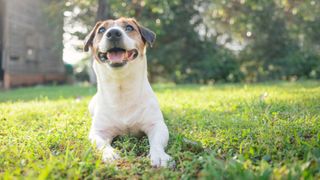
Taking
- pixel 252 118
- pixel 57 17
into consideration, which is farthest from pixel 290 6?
pixel 252 118

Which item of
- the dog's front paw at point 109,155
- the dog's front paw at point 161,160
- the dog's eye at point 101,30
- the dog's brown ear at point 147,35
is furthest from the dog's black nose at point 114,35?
the dog's front paw at point 161,160

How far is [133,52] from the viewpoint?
3602 mm

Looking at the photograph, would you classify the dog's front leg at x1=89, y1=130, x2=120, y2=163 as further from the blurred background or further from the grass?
the blurred background

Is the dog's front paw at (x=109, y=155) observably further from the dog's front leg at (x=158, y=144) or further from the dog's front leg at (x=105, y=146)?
the dog's front leg at (x=158, y=144)

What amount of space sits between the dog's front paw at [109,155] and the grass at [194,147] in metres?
0.06

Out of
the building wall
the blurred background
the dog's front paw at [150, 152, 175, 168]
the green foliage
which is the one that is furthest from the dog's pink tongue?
the building wall

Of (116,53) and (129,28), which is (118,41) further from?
(129,28)

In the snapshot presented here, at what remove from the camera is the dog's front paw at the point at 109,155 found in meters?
2.69

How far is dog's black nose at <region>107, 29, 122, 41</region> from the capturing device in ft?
11.5

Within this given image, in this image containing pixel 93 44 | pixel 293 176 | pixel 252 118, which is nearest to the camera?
pixel 293 176

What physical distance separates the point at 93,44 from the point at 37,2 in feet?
50.9

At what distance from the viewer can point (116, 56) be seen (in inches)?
140

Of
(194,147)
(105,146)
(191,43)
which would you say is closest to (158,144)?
(194,147)

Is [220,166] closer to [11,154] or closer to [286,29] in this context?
[11,154]
